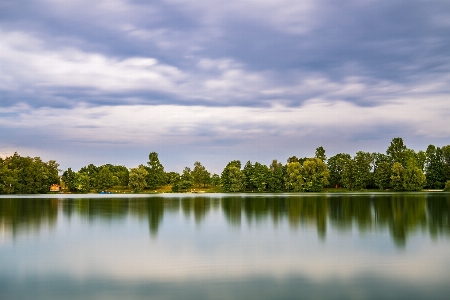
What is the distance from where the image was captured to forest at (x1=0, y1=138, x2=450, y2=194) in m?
106

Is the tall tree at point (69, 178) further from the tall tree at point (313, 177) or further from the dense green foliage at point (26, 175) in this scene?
the tall tree at point (313, 177)

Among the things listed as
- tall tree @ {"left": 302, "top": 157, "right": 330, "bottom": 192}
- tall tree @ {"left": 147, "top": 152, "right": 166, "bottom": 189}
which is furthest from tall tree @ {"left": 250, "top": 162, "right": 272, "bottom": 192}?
tall tree @ {"left": 147, "top": 152, "right": 166, "bottom": 189}

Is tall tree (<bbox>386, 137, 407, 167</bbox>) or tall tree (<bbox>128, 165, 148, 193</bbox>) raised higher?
tall tree (<bbox>386, 137, 407, 167</bbox>)

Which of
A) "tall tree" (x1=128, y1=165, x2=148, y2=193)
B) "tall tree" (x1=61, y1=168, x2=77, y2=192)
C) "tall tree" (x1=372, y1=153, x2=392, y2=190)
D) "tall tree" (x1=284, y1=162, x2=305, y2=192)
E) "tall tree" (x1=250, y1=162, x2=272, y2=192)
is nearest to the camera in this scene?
"tall tree" (x1=372, y1=153, x2=392, y2=190)

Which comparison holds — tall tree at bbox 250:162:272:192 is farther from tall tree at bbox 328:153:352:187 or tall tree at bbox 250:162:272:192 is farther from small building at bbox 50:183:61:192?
small building at bbox 50:183:61:192

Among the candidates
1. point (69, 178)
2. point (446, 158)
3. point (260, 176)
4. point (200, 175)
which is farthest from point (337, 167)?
point (69, 178)

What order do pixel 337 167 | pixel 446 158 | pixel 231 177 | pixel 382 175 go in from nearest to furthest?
pixel 382 175
pixel 446 158
pixel 231 177
pixel 337 167

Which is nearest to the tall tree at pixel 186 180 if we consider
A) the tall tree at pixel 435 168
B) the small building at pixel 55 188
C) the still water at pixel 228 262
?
the small building at pixel 55 188

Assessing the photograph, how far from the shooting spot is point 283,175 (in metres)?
115

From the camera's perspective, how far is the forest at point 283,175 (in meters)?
106

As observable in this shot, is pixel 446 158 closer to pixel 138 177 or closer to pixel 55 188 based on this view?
pixel 138 177

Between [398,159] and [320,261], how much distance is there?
103312 mm

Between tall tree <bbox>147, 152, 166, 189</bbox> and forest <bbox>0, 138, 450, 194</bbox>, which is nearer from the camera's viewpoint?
forest <bbox>0, 138, 450, 194</bbox>

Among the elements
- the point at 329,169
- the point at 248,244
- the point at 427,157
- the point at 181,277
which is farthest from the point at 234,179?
the point at 181,277
